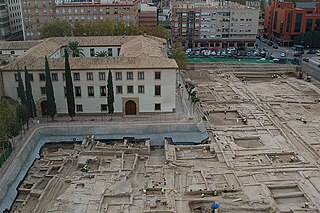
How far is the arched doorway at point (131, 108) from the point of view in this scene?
156ft

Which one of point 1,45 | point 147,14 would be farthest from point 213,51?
point 1,45

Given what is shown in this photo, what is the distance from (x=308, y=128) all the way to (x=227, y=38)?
5260 centimetres

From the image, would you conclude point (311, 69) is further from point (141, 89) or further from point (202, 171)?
point (202, 171)

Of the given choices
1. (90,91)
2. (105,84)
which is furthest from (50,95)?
(105,84)

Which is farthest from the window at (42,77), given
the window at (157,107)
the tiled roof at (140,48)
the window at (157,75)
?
the window at (157,107)

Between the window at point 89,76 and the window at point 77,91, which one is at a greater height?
the window at point 89,76

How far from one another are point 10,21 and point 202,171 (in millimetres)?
76119

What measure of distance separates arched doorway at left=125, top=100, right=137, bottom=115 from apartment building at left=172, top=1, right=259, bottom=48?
5255 cm

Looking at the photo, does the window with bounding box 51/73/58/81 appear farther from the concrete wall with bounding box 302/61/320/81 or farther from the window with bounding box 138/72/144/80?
the concrete wall with bounding box 302/61/320/81

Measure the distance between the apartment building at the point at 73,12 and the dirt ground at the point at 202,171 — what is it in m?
40.8

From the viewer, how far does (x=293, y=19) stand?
94062 millimetres

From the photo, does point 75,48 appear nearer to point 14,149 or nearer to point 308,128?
point 14,149

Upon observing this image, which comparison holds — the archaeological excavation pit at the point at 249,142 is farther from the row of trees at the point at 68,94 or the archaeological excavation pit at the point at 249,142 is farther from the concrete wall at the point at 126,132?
the row of trees at the point at 68,94

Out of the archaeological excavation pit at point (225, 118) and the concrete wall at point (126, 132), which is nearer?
the concrete wall at point (126, 132)
